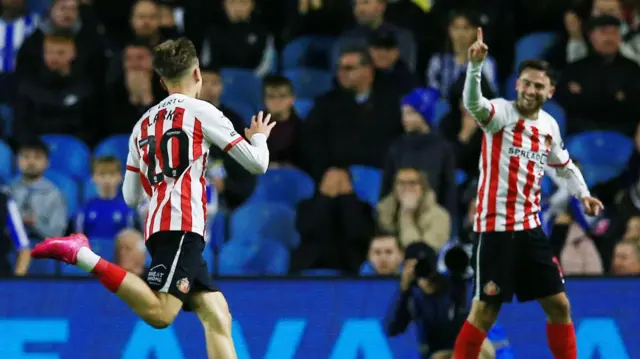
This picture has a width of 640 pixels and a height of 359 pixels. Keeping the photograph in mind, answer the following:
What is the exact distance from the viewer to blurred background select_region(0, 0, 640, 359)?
898cm

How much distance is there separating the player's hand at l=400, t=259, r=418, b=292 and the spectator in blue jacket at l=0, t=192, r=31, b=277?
3.23 meters

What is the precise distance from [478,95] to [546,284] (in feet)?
3.55

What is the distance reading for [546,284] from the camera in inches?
301

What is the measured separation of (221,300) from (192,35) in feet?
20.6

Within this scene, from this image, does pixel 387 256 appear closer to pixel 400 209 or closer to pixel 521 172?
→ pixel 400 209

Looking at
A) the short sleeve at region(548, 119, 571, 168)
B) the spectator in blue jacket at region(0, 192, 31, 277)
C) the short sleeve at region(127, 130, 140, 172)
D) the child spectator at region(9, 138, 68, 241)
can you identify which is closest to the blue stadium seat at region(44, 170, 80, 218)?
the child spectator at region(9, 138, 68, 241)

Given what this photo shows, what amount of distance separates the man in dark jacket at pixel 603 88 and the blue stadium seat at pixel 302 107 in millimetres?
2093

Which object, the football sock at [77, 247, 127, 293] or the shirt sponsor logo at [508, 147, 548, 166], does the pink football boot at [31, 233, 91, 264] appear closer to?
the football sock at [77, 247, 127, 293]

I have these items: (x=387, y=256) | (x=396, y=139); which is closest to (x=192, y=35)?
(x=396, y=139)

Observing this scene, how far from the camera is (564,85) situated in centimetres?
1195

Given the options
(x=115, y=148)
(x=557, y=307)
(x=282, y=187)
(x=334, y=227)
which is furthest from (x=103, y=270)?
(x=115, y=148)

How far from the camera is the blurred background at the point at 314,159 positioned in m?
8.98

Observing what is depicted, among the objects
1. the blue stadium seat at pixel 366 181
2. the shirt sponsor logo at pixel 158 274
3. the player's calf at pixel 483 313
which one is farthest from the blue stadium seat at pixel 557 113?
the shirt sponsor logo at pixel 158 274

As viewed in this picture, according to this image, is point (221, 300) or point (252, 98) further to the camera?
point (252, 98)
